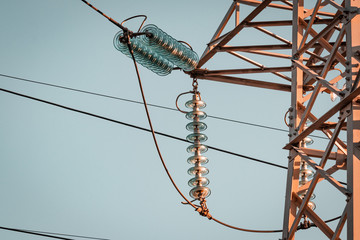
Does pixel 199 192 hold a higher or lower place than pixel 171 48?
lower

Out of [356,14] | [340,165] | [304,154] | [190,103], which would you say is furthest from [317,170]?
[190,103]

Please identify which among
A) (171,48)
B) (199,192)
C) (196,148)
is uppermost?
(171,48)

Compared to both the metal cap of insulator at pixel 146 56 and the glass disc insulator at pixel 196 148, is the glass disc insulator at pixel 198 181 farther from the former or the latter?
the metal cap of insulator at pixel 146 56

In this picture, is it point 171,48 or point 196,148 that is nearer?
point 171,48

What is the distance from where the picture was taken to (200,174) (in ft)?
27.1

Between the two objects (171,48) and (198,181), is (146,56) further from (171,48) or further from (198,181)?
(198,181)

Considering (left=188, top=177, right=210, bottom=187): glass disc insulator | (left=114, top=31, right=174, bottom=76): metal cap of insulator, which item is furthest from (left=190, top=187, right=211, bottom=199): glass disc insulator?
(left=114, top=31, right=174, bottom=76): metal cap of insulator

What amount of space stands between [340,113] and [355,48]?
65cm

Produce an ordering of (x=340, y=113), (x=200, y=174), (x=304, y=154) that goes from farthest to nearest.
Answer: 1. (x=200, y=174)
2. (x=304, y=154)
3. (x=340, y=113)

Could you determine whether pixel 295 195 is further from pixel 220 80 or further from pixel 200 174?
pixel 220 80

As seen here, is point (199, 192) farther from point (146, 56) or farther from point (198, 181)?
point (146, 56)

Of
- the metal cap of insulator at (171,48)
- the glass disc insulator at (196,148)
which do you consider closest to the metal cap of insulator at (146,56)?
the metal cap of insulator at (171,48)

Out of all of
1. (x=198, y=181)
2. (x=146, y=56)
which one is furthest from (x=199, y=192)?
(x=146, y=56)

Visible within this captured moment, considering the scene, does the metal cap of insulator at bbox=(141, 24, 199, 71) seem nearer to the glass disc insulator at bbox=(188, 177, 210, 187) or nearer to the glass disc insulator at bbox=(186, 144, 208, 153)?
the glass disc insulator at bbox=(186, 144, 208, 153)
